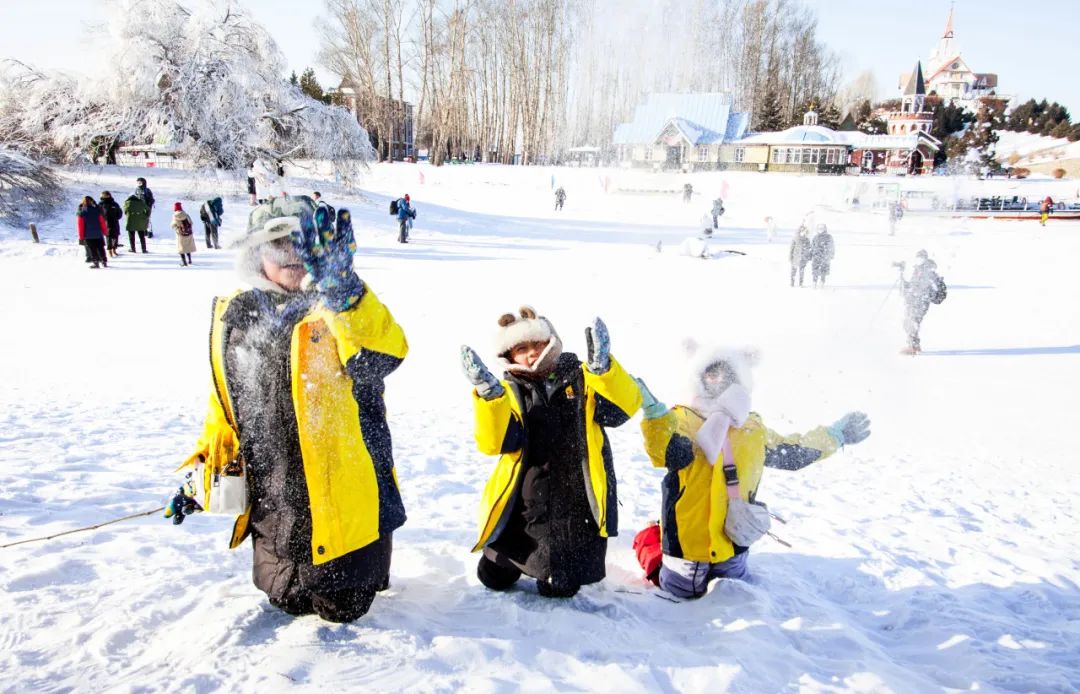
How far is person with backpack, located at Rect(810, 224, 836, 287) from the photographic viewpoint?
15.4 meters

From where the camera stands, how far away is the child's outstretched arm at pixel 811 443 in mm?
3273

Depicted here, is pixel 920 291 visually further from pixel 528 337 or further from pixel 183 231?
pixel 183 231

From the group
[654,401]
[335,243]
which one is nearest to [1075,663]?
[654,401]

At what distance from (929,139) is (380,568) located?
28482mm

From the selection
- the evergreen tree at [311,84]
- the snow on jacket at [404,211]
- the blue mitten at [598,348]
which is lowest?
the blue mitten at [598,348]

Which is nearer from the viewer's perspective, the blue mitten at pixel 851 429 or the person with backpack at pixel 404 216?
the blue mitten at pixel 851 429

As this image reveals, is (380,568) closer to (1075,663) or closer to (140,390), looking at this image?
(1075,663)

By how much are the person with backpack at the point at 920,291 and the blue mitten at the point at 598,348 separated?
30.4 ft

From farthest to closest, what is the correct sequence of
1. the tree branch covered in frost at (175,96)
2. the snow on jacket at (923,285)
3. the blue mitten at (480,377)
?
the tree branch covered in frost at (175,96), the snow on jacket at (923,285), the blue mitten at (480,377)

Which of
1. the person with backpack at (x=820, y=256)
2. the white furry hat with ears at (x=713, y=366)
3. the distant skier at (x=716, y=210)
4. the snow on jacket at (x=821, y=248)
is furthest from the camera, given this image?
the distant skier at (x=716, y=210)

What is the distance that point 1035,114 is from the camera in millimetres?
39938

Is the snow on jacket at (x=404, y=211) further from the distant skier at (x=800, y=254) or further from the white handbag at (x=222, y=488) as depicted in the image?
the white handbag at (x=222, y=488)

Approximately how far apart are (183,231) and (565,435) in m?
14.8

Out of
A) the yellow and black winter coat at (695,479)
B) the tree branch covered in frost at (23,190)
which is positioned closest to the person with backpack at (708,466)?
the yellow and black winter coat at (695,479)
